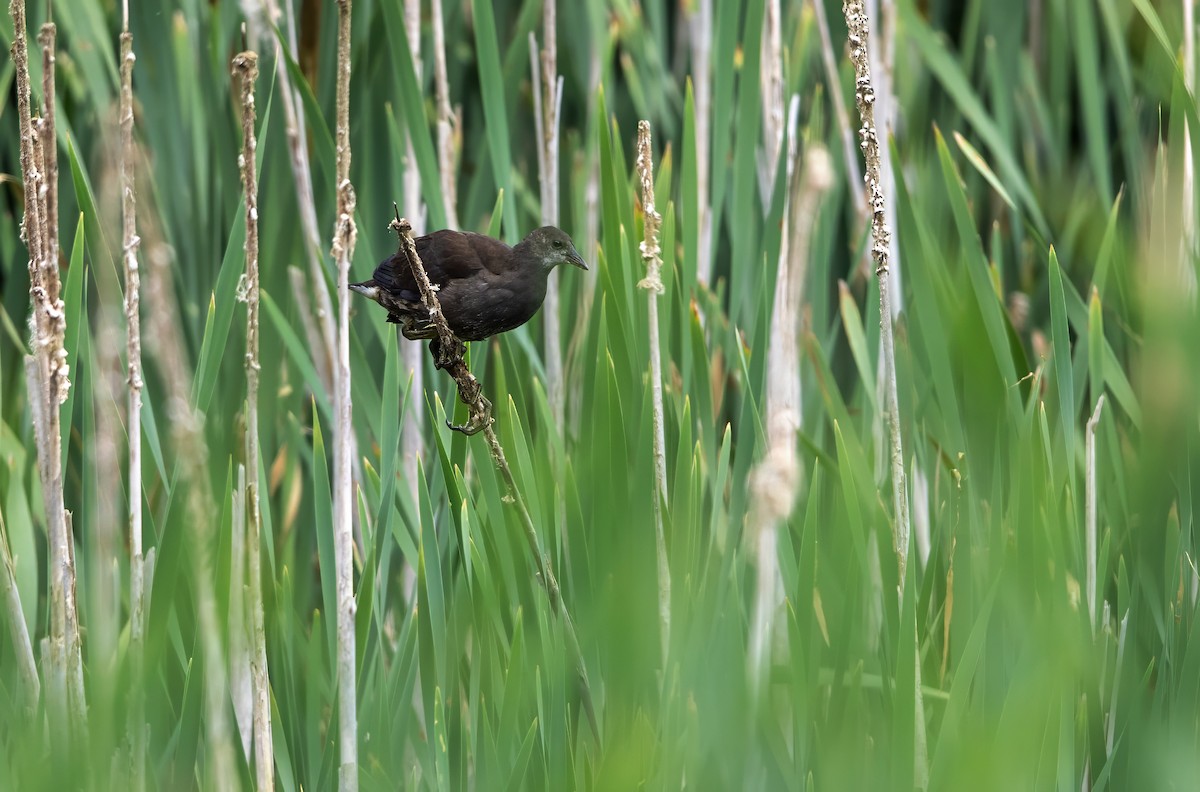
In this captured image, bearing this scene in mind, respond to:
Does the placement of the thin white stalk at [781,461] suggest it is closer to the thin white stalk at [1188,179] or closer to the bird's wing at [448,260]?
the thin white stalk at [1188,179]

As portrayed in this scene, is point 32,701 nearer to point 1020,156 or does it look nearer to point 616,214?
point 616,214

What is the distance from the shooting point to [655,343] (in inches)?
52.9

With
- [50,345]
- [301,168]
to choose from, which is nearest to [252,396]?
[50,345]

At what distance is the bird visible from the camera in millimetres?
1728

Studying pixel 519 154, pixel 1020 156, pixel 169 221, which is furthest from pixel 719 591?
pixel 1020 156

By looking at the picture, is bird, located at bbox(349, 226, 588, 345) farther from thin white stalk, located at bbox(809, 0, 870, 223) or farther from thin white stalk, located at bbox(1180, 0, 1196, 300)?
thin white stalk, located at bbox(1180, 0, 1196, 300)

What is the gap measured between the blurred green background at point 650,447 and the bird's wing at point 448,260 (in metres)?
0.06

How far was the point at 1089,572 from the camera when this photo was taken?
1.49m

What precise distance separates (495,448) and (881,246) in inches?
16.5

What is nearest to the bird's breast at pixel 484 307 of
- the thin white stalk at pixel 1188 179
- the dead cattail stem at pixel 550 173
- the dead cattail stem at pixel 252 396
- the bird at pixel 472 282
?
the bird at pixel 472 282

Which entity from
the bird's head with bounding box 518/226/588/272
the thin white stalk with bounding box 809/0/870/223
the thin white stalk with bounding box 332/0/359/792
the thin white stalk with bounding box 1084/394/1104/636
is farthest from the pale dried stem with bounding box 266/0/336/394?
the thin white stalk with bounding box 1084/394/1104/636

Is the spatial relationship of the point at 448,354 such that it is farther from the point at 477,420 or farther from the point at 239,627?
the point at 239,627

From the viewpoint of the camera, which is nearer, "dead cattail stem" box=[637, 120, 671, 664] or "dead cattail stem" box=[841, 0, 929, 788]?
"dead cattail stem" box=[841, 0, 929, 788]

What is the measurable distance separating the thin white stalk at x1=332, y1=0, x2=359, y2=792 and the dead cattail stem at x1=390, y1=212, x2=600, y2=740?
9 centimetres
